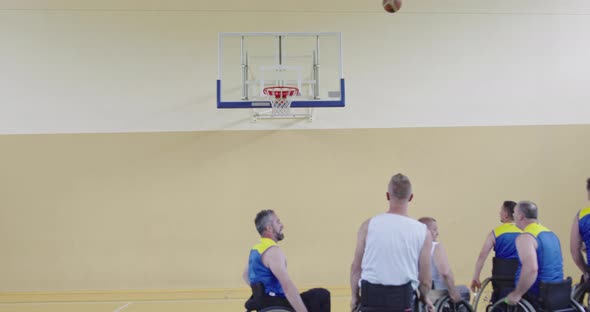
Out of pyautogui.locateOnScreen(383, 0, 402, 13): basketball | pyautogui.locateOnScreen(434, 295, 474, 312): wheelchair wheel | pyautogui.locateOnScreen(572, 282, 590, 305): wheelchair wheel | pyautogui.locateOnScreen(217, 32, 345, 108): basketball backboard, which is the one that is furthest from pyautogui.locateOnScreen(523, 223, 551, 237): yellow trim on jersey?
pyautogui.locateOnScreen(217, 32, 345, 108): basketball backboard

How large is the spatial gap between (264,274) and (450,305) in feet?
5.20

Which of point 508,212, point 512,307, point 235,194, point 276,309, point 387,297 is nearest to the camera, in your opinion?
point 387,297

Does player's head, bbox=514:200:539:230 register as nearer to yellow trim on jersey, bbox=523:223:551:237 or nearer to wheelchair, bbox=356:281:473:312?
yellow trim on jersey, bbox=523:223:551:237

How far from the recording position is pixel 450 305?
380cm

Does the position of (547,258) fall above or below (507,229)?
below

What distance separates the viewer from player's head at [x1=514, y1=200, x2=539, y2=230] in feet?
11.8

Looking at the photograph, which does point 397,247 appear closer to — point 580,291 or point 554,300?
point 554,300

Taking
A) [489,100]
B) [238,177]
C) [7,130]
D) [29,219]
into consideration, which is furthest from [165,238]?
[489,100]

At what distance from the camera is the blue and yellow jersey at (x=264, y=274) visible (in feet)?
11.0

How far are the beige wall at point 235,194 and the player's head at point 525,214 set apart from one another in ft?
10.7

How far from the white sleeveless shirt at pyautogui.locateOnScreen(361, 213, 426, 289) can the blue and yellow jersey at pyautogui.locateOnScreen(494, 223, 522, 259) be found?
5.54ft

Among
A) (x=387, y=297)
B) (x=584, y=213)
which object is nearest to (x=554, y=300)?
(x=584, y=213)

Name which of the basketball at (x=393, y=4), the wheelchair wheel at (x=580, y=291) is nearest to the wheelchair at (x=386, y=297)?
the wheelchair wheel at (x=580, y=291)

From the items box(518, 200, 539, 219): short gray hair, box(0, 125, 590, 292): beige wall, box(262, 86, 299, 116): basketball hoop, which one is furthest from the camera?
box(0, 125, 590, 292): beige wall
